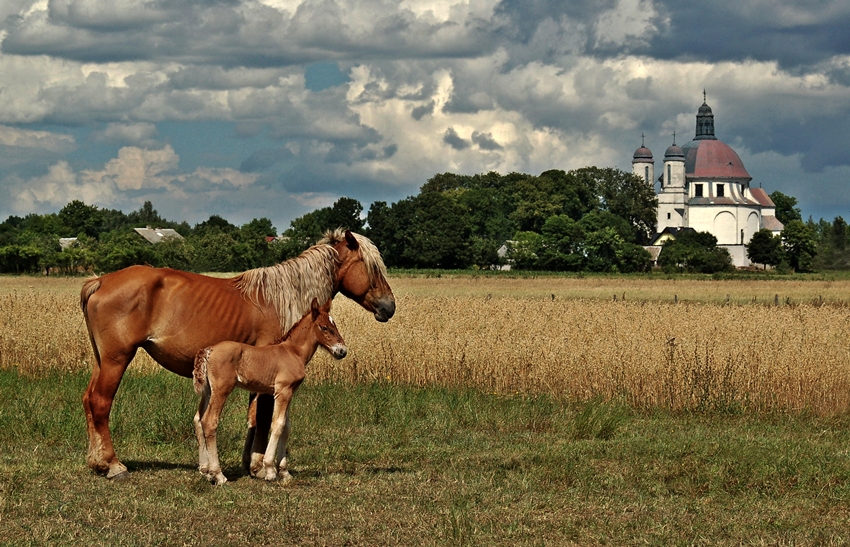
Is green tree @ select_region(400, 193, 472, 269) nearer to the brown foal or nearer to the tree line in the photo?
the tree line

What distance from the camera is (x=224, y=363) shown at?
25.3 feet

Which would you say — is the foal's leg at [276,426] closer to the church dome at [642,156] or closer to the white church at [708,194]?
the white church at [708,194]

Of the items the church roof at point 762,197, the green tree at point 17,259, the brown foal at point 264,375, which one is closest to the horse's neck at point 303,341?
the brown foal at point 264,375

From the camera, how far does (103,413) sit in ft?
27.2

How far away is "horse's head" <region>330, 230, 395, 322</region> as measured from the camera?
886cm

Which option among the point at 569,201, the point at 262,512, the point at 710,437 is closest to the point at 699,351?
the point at 710,437

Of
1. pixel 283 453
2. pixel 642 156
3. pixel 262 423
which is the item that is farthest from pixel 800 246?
pixel 283 453

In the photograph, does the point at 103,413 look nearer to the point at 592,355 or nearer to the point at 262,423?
the point at 262,423

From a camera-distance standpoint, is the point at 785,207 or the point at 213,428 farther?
the point at 785,207

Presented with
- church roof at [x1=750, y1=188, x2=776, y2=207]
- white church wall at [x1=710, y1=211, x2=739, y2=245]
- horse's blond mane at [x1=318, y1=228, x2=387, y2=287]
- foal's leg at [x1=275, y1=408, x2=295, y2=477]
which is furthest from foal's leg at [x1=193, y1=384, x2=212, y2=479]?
church roof at [x1=750, y1=188, x2=776, y2=207]

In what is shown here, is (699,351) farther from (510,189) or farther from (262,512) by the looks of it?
(510,189)

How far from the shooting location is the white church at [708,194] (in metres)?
151

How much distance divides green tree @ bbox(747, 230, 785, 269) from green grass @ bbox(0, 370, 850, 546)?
119 meters

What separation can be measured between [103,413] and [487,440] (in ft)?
13.9
